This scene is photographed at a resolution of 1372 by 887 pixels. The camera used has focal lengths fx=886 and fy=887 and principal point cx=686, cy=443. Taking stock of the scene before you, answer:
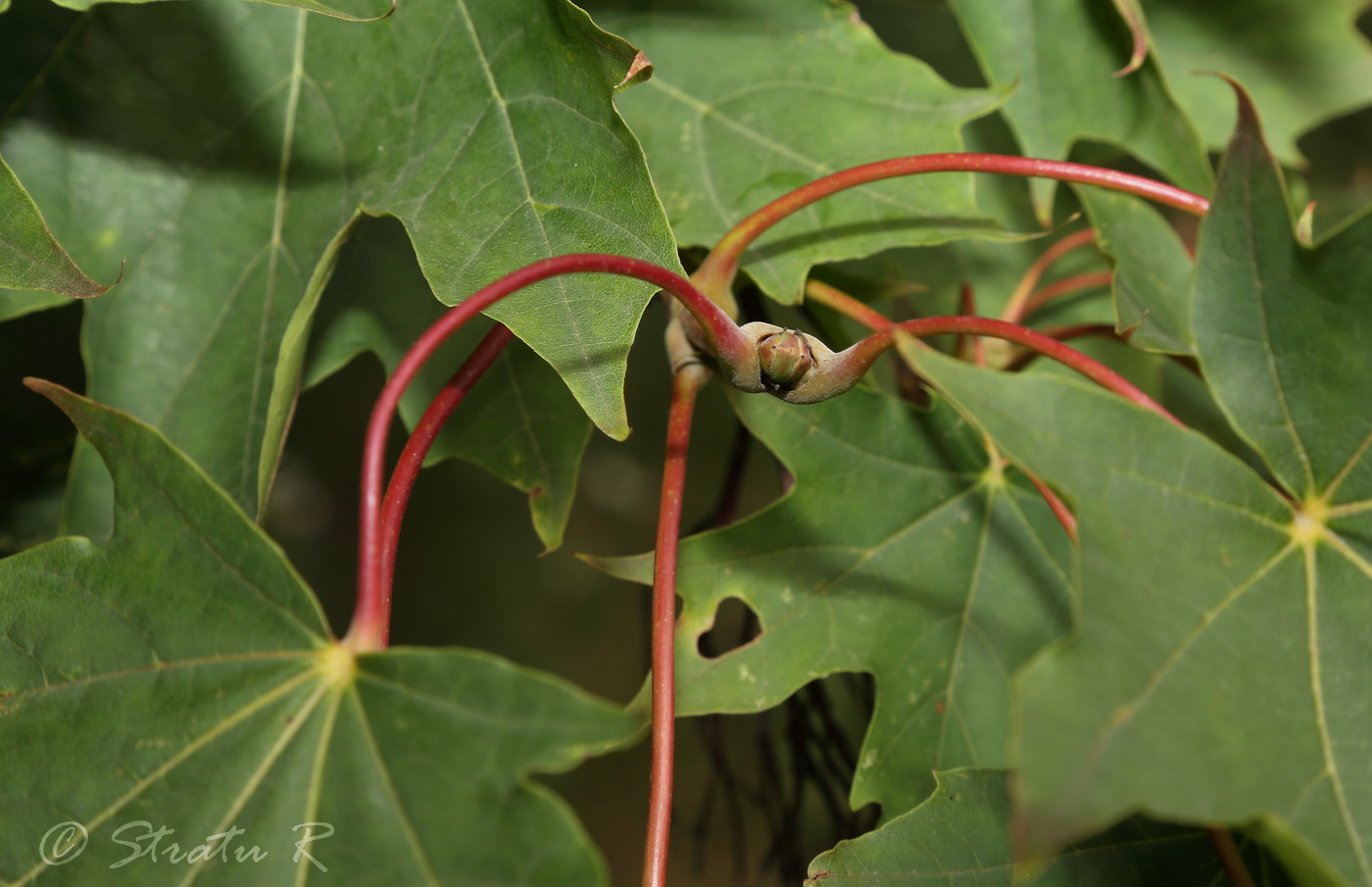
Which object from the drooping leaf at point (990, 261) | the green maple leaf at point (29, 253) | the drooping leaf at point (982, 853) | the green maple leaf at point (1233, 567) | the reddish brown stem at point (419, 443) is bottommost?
the drooping leaf at point (982, 853)

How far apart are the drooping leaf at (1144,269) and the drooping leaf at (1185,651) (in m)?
0.18

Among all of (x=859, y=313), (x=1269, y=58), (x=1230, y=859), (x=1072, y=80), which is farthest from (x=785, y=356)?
(x=1269, y=58)

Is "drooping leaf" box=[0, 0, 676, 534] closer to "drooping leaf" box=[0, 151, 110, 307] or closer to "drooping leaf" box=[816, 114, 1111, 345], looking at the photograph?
"drooping leaf" box=[0, 151, 110, 307]

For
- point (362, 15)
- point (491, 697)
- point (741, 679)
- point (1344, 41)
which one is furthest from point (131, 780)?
point (1344, 41)

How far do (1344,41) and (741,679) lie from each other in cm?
83

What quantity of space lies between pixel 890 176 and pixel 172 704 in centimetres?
45

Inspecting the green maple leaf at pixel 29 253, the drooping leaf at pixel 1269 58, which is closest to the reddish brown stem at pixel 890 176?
the green maple leaf at pixel 29 253

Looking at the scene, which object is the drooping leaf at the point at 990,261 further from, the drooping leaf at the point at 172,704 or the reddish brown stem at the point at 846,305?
the drooping leaf at the point at 172,704

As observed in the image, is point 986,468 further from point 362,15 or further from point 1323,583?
point 362,15

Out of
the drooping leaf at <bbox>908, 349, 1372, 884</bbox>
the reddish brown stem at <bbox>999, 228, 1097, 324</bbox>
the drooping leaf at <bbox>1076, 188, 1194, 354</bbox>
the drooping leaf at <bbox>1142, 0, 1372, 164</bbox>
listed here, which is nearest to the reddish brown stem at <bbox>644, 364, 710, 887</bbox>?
the drooping leaf at <bbox>908, 349, 1372, 884</bbox>

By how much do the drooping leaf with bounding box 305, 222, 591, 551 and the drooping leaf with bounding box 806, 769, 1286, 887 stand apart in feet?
0.80

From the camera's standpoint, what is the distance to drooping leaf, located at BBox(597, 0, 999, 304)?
21.4 inches

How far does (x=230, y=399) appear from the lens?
0.57m

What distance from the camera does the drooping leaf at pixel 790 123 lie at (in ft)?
1.78
